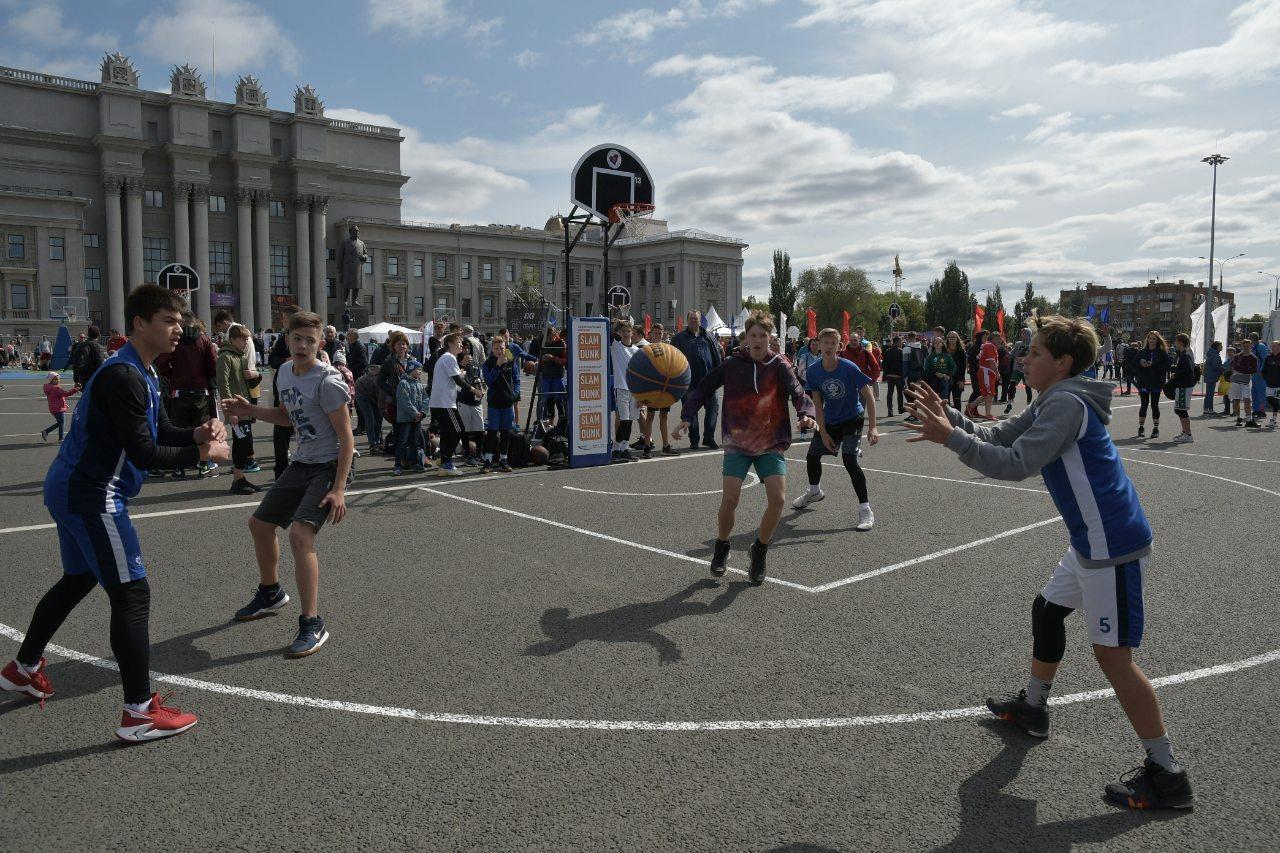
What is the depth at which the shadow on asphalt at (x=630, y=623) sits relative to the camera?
509 cm

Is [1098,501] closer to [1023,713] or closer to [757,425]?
[1023,713]

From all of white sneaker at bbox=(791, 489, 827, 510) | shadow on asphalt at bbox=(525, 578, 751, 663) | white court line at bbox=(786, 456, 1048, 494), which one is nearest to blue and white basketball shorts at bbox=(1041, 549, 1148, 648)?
shadow on asphalt at bbox=(525, 578, 751, 663)

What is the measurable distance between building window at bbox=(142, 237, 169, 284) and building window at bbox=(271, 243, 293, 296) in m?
9.67

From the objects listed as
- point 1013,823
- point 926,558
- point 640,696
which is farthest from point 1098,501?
point 926,558

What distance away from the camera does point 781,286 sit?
11888 centimetres

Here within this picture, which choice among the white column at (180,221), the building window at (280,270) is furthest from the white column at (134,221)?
the building window at (280,270)

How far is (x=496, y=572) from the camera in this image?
266 inches

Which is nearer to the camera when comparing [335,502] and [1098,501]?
[1098,501]

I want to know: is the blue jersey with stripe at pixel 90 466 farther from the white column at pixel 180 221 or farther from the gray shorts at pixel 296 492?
the white column at pixel 180 221

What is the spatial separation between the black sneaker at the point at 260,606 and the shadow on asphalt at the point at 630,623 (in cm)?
180

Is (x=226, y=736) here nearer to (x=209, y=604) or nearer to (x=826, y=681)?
(x=209, y=604)

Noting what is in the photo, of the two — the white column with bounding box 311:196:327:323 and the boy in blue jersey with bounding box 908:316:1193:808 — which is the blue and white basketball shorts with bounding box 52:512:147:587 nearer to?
the boy in blue jersey with bounding box 908:316:1193:808

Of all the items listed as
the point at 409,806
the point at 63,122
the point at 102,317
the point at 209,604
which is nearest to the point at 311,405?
the point at 209,604

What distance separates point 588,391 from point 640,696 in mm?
8534
